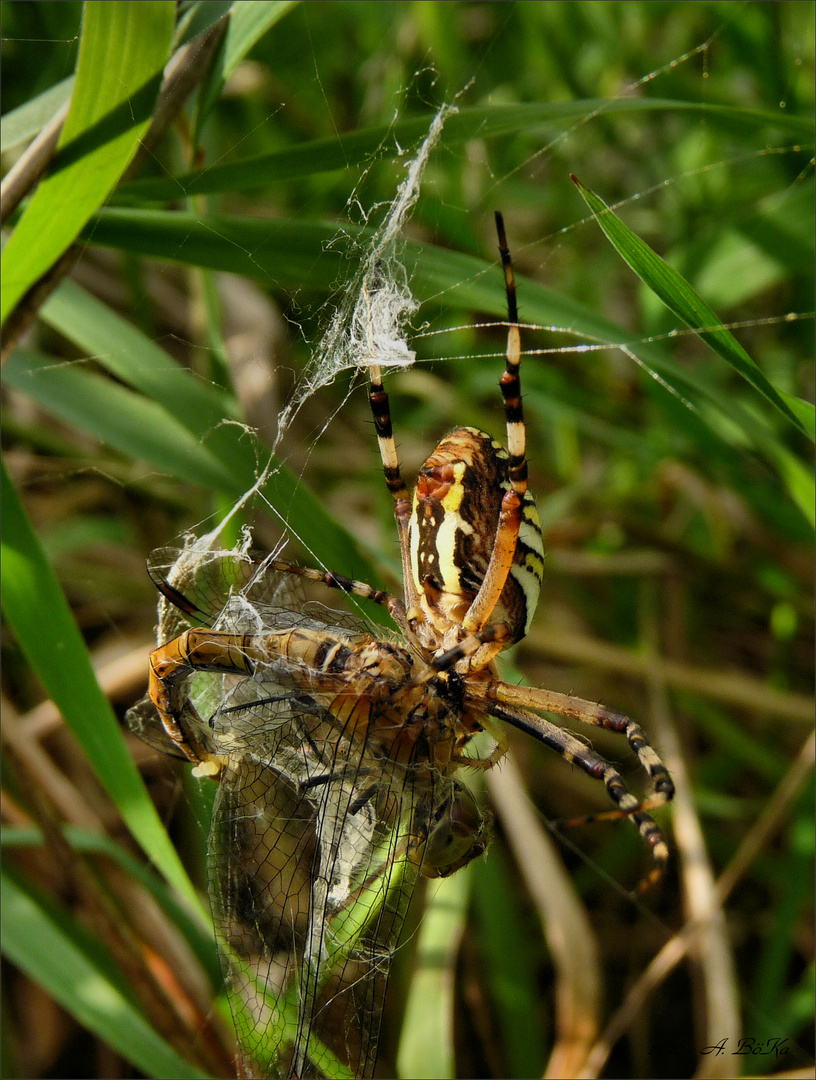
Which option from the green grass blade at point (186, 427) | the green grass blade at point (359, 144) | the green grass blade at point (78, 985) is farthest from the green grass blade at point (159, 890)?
→ the green grass blade at point (359, 144)

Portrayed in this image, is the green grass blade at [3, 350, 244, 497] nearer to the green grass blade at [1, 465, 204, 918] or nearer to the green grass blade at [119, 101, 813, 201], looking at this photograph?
the green grass blade at [1, 465, 204, 918]

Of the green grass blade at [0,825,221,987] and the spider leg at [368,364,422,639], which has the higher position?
the spider leg at [368,364,422,639]

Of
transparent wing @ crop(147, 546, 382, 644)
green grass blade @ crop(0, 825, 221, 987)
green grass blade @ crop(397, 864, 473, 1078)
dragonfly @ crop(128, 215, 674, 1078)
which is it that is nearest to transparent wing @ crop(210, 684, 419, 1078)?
dragonfly @ crop(128, 215, 674, 1078)

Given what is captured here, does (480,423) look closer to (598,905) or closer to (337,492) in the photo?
(337,492)

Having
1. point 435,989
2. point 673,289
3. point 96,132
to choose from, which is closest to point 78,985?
point 435,989

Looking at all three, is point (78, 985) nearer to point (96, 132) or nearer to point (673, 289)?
point (96, 132)

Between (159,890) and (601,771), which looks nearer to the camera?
(601,771)

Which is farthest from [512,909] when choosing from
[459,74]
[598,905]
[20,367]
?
[459,74]
